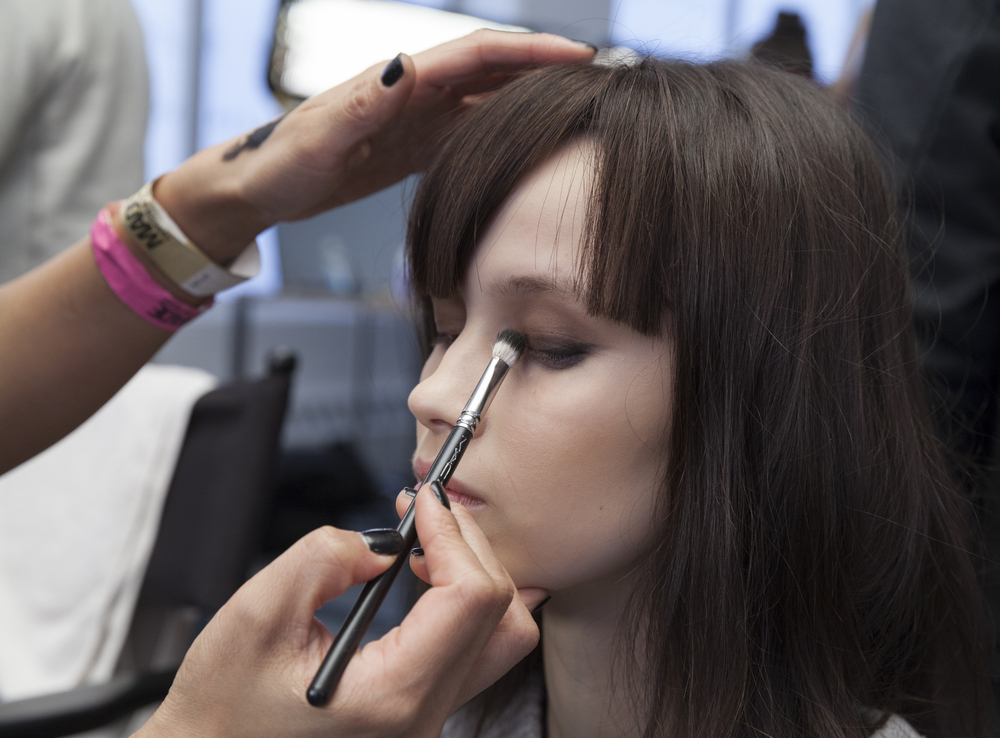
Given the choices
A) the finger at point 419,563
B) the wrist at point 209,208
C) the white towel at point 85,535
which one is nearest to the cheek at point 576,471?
the finger at point 419,563

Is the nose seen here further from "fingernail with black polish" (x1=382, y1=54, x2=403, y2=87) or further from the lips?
"fingernail with black polish" (x1=382, y1=54, x2=403, y2=87)

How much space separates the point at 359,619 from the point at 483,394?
0.62 feet

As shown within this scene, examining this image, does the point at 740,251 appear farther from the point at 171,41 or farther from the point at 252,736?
the point at 171,41

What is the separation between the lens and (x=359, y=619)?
1.35 feet

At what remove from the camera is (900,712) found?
702 millimetres

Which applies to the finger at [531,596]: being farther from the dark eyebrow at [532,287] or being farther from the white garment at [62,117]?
the white garment at [62,117]

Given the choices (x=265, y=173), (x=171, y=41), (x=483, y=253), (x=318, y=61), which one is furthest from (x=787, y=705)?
(x=171, y=41)

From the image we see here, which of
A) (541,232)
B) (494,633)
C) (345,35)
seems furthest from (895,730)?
(345,35)

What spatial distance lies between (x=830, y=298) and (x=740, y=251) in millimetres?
88

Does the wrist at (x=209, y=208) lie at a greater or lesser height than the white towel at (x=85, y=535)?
greater

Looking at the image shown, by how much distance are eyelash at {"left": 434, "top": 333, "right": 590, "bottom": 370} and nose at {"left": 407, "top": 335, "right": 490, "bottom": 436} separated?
0.04 m

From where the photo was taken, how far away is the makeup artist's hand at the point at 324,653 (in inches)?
15.7

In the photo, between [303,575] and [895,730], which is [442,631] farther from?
[895,730]

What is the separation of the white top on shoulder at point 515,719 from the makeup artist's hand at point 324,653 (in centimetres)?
35
